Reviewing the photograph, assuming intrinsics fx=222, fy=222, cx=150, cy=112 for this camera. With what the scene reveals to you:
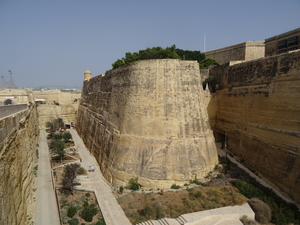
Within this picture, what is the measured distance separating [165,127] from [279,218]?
6.42 m

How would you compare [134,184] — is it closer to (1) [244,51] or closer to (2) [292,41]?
(2) [292,41]

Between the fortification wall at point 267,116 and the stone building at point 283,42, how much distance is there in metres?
6.98

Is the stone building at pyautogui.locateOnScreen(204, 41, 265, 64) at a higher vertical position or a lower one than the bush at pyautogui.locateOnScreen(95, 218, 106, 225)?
higher

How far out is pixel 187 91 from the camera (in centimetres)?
1269

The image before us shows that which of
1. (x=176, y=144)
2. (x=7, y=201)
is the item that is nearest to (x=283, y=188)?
(x=176, y=144)

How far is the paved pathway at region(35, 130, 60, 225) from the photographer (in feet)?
32.8

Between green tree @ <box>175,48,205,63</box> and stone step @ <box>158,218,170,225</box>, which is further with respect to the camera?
green tree @ <box>175,48,205,63</box>

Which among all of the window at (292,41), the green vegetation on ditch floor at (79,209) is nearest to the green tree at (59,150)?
the green vegetation on ditch floor at (79,209)

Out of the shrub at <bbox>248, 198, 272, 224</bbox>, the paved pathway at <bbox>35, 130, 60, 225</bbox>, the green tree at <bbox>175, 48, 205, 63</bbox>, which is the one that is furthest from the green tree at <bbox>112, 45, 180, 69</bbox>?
the shrub at <bbox>248, 198, 272, 224</bbox>

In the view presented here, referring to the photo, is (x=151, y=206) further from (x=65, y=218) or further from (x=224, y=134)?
(x=224, y=134)

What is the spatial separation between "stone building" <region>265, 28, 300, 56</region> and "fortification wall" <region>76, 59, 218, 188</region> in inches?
460

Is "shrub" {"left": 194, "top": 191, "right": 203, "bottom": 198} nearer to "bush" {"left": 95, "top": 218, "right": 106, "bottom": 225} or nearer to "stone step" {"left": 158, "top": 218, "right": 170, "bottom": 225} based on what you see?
"stone step" {"left": 158, "top": 218, "right": 170, "bottom": 225}

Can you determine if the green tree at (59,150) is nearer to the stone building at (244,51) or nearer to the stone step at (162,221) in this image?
the stone step at (162,221)

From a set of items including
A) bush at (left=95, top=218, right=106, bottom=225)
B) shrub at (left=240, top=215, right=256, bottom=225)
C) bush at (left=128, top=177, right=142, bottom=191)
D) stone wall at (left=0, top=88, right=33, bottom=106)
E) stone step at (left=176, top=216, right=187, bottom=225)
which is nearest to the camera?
stone step at (left=176, top=216, right=187, bottom=225)
